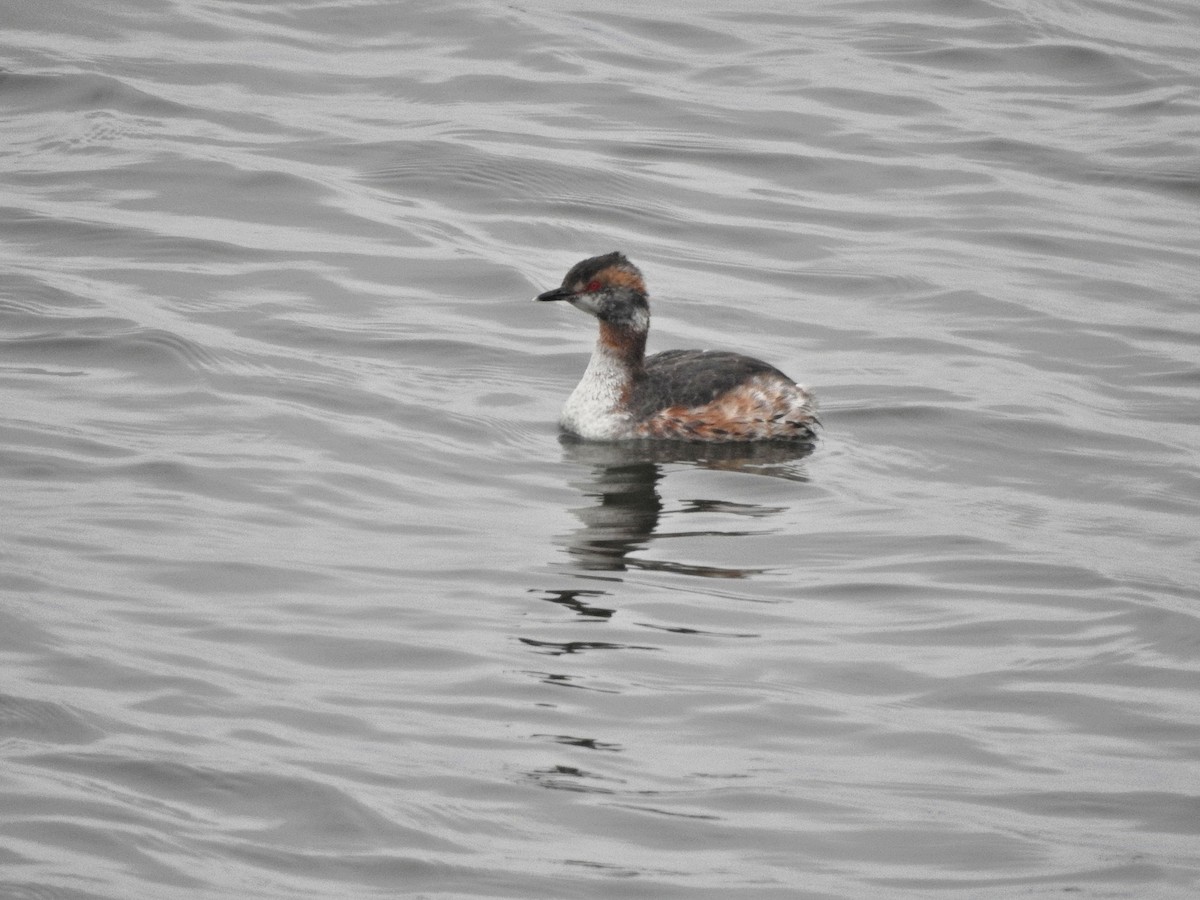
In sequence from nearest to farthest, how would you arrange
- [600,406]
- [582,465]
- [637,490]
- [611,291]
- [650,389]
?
[637,490]
[582,465]
[600,406]
[650,389]
[611,291]

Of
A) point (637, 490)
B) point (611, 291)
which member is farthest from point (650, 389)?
point (637, 490)

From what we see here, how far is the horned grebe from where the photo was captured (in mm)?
11617

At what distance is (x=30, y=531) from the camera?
9.33 metres

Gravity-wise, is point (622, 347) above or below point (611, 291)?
below

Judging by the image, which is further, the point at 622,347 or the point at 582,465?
the point at 622,347

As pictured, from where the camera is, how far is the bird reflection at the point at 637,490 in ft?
31.7

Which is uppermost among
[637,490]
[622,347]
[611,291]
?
[611,291]

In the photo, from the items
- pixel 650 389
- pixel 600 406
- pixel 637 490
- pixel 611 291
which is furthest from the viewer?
pixel 611 291

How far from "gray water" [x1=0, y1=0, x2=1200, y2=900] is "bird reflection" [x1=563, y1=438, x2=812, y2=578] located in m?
0.05

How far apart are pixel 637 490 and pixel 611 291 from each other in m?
1.52

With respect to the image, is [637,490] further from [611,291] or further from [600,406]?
[611,291]

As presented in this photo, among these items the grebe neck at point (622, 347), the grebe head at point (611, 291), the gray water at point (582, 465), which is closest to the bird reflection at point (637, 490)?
the gray water at point (582, 465)

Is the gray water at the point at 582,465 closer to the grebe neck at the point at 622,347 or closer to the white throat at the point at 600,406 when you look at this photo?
the white throat at the point at 600,406

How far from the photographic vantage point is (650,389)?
1181 centimetres
